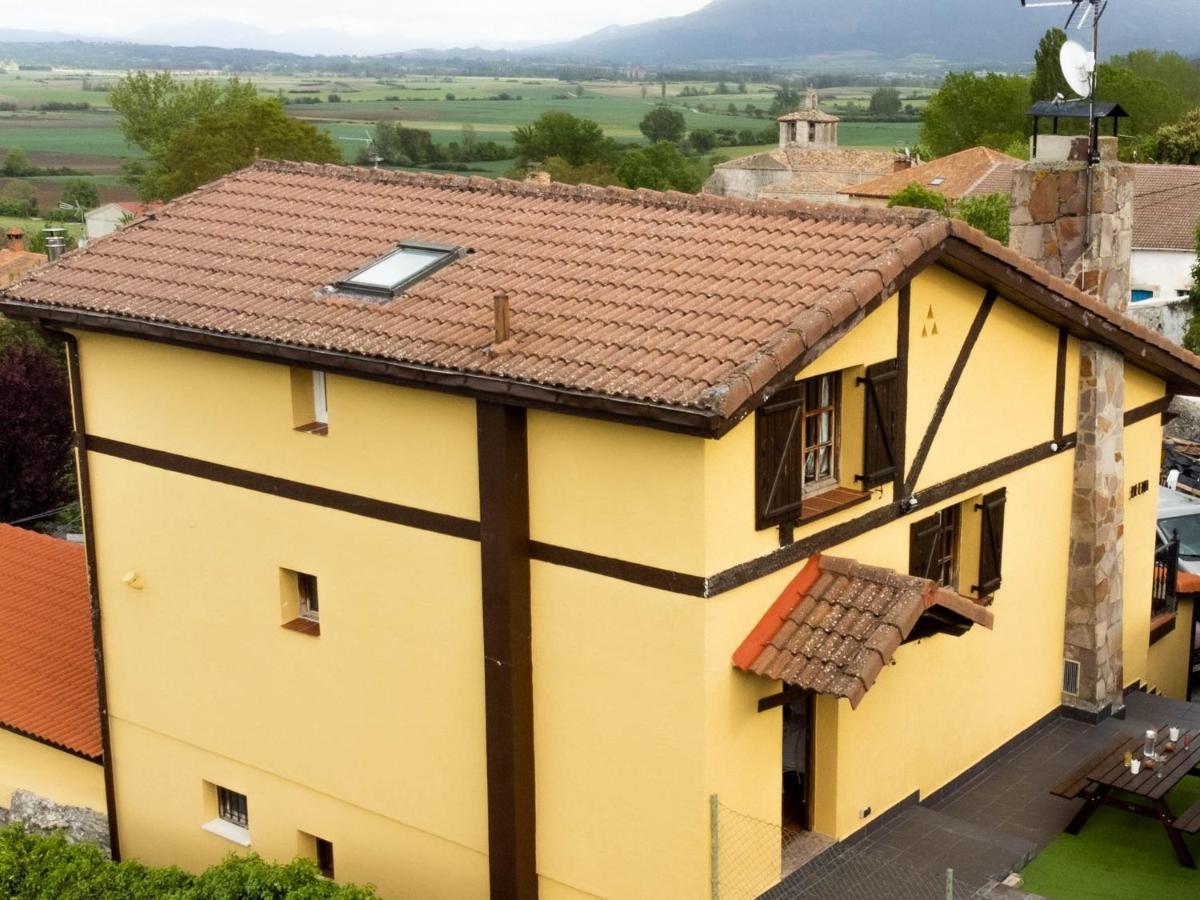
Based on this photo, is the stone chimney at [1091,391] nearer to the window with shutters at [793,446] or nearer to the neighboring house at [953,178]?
the window with shutters at [793,446]

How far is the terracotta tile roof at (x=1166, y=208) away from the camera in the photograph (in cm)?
5486

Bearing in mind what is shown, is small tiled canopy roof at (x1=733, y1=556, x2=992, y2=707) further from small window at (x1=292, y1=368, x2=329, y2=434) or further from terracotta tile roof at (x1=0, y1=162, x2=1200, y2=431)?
small window at (x1=292, y1=368, x2=329, y2=434)

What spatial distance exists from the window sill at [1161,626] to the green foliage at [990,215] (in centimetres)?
3150

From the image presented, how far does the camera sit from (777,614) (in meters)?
11.4

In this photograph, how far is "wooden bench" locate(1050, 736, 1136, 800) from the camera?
1330 centimetres

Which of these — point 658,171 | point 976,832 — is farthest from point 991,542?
point 658,171

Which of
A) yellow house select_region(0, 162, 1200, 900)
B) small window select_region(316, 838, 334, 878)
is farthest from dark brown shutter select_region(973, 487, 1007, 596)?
small window select_region(316, 838, 334, 878)

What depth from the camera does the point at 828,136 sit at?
11500cm

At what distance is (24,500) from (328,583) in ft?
75.5

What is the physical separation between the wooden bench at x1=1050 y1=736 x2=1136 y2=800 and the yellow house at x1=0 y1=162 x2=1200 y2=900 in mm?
1041

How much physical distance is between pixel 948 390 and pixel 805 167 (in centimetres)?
9896

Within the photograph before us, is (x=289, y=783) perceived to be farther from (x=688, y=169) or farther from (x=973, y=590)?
(x=688, y=169)

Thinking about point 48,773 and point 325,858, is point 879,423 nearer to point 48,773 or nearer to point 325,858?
point 325,858

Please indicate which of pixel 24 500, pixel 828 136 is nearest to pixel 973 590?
pixel 24 500
